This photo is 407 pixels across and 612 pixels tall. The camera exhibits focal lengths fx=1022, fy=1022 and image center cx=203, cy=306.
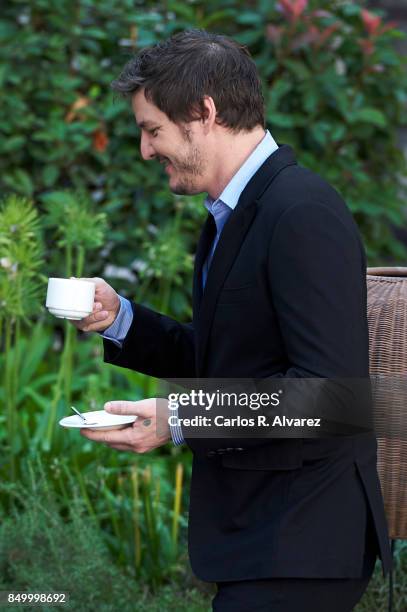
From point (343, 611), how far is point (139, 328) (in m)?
0.77

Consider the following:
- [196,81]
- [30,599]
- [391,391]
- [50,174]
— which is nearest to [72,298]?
[196,81]

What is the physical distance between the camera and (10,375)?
3725mm

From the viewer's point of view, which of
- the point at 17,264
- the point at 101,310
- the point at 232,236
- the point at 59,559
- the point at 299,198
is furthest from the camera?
the point at 17,264

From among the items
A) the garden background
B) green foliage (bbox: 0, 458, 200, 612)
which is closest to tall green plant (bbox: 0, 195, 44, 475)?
green foliage (bbox: 0, 458, 200, 612)

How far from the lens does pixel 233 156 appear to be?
202 centimetres

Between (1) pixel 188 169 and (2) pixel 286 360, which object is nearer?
(2) pixel 286 360

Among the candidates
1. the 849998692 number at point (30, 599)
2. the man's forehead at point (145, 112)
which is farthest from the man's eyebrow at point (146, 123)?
the 849998692 number at point (30, 599)

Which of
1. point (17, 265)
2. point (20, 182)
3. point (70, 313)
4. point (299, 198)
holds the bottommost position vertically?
point (20, 182)

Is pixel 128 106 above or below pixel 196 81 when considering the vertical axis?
below

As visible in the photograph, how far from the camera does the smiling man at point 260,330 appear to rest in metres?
1.79

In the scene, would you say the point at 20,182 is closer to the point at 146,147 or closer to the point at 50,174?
the point at 50,174

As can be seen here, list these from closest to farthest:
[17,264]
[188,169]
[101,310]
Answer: [188,169], [101,310], [17,264]

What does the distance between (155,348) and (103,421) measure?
1.21 ft

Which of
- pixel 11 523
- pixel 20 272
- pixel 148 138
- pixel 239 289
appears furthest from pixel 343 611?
pixel 20 272
